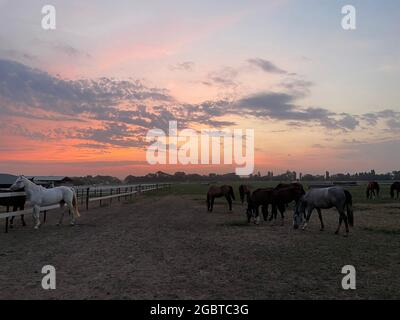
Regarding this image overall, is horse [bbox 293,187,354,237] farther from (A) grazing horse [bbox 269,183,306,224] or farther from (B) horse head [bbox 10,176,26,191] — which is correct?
(B) horse head [bbox 10,176,26,191]

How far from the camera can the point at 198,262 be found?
8.66 meters

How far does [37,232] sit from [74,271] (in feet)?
22.7

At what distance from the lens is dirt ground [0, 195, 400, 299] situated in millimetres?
6391

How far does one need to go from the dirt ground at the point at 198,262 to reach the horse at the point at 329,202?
0.68 metres

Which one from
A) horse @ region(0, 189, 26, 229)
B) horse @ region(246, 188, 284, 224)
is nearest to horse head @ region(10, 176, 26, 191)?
horse @ region(0, 189, 26, 229)

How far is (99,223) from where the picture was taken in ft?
54.7

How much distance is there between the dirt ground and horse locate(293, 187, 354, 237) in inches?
26.7

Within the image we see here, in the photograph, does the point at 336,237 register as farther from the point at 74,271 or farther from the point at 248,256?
the point at 74,271

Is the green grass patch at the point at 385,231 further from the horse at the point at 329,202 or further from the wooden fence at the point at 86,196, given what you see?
the wooden fence at the point at 86,196

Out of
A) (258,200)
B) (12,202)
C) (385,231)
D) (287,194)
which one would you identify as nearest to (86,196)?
(12,202)

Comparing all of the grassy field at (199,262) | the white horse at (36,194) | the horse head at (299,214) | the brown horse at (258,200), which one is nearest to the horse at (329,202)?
the horse head at (299,214)

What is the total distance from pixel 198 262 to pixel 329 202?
24.0 feet
